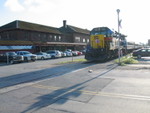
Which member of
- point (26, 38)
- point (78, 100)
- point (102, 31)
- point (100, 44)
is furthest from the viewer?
point (26, 38)

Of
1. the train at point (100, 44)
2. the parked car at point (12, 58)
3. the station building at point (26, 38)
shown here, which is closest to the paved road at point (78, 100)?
the train at point (100, 44)

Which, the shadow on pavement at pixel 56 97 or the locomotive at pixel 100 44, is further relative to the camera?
the locomotive at pixel 100 44

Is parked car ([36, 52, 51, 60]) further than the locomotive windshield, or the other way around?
parked car ([36, 52, 51, 60])

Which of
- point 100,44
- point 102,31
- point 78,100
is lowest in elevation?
point 78,100

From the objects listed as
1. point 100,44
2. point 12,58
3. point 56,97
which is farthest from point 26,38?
point 56,97

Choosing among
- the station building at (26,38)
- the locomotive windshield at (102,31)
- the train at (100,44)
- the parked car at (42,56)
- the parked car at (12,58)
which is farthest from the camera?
the station building at (26,38)

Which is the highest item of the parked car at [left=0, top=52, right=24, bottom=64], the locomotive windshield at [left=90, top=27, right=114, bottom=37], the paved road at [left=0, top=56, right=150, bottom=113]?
the locomotive windshield at [left=90, top=27, right=114, bottom=37]

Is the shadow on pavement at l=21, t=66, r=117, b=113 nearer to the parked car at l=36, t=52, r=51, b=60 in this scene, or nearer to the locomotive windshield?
the locomotive windshield

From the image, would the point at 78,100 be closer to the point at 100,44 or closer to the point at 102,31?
the point at 100,44

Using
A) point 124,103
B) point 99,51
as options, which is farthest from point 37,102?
point 99,51

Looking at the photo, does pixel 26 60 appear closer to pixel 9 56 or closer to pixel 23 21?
pixel 9 56

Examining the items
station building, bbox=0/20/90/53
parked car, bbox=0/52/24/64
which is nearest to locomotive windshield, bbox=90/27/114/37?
parked car, bbox=0/52/24/64

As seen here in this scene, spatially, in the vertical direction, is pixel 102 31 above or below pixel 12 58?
above

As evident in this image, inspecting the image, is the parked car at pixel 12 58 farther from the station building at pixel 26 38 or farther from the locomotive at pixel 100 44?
the locomotive at pixel 100 44
